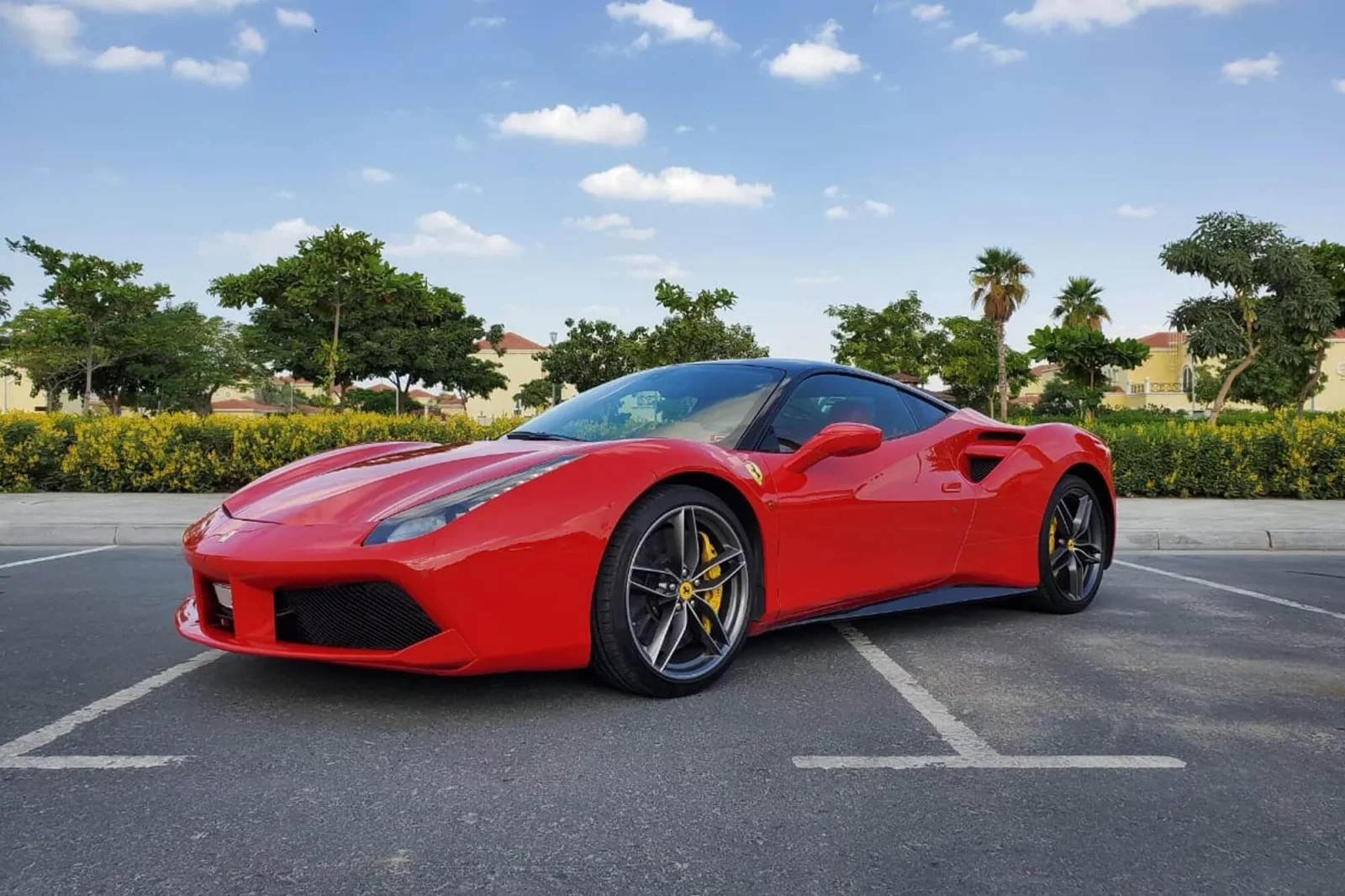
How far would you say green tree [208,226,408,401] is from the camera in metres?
37.3

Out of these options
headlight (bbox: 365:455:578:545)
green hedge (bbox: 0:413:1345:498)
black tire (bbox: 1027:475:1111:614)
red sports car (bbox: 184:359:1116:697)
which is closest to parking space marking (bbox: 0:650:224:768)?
red sports car (bbox: 184:359:1116:697)

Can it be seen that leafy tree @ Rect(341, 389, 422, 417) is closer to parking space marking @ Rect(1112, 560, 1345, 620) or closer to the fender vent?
parking space marking @ Rect(1112, 560, 1345, 620)

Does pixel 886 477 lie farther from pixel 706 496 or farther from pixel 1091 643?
pixel 1091 643

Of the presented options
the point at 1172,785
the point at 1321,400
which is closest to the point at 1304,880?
the point at 1172,785

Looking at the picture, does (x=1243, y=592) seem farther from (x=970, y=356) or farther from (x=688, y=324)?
(x=970, y=356)

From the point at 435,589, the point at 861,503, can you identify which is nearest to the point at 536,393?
the point at 861,503

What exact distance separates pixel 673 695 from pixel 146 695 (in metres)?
1.70

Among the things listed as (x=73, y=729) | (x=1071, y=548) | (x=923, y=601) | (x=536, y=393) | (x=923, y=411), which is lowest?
(x=73, y=729)

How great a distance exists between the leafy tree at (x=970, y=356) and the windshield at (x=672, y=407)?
2186 inches

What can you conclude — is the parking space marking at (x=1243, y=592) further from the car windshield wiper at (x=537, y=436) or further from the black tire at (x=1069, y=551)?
the car windshield wiper at (x=537, y=436)

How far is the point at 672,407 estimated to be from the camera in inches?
155

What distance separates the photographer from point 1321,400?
82.8m

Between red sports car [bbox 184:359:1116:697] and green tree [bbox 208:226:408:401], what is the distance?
3466 cm

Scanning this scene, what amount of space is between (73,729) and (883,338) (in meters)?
54.9
